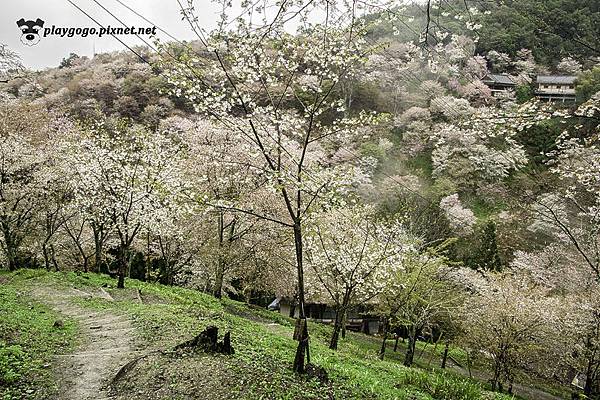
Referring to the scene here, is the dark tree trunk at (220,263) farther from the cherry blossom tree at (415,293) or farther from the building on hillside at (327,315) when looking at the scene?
the building on hillside at (327,315)

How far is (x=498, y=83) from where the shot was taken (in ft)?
195

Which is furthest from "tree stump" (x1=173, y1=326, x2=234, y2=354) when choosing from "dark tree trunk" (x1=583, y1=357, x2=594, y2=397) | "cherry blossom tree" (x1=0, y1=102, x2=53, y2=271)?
"cherry blossom tree" (x1=0, y1=102, x2=53, y2=271)

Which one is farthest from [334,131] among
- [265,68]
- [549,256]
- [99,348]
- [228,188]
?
[549,256]

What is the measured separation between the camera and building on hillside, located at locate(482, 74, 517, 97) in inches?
2315

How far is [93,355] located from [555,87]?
210 ft

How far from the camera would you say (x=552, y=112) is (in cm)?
662

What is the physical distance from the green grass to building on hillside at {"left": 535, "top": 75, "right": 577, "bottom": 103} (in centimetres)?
6073

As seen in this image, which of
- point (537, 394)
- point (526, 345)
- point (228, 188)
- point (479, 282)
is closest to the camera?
point (526, 345)

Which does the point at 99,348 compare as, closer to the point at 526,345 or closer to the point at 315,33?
the point at 315,33

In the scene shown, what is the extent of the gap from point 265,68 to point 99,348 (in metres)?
7.43

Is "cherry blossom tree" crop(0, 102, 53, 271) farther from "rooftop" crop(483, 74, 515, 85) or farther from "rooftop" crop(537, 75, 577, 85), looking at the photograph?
"rooftop" crop(537, 75, 577, 85)

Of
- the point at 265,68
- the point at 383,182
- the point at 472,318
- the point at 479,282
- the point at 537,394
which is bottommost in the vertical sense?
the point at 537,394

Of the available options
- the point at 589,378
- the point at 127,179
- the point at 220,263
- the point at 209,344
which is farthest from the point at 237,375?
the point at 589,378

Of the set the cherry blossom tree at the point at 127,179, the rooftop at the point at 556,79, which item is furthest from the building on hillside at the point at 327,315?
the rooftop at the point at 556,79
